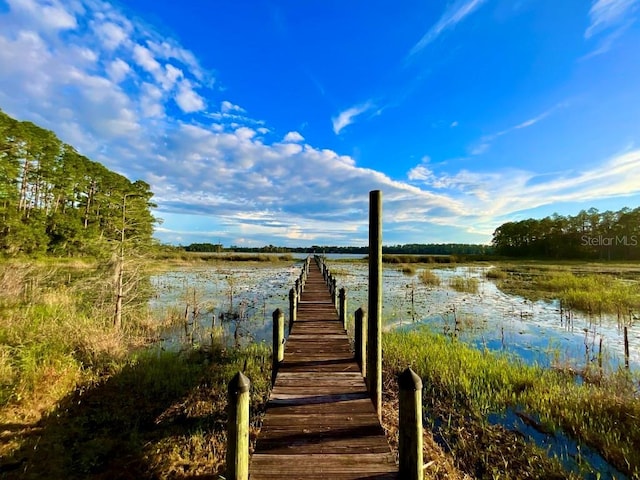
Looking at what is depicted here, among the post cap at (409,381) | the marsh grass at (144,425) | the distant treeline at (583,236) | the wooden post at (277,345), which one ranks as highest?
the distant treeline at (583,236)

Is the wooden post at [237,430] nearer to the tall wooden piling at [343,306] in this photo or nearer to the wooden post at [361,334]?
the wooden post at [361,334]

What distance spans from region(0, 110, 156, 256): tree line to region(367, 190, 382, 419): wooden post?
1105 centimetres

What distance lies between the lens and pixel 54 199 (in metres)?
33.4

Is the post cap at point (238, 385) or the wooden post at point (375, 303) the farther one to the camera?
the wooden post at point (375, 303)

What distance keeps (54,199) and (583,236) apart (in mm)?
86262

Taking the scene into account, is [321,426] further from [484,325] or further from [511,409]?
[484,325]

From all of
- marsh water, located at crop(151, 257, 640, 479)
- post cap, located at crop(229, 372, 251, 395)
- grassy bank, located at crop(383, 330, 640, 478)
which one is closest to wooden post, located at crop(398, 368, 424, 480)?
post cap, located at crop(229, 372, 251, 395)

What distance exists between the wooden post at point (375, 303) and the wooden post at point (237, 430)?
2384 millimetres

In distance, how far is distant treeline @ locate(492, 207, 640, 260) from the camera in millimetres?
52344

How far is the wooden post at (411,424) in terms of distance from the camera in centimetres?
238

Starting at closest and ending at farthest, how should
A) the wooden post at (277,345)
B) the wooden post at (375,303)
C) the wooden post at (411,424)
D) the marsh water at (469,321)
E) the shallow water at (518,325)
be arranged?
1. the wooden post at (411,424)
2. the wooden post at (375,303)
3. the wooden post at (277,345)
4. the shallow water at (518,325)
5. the marsh water at (469,321)

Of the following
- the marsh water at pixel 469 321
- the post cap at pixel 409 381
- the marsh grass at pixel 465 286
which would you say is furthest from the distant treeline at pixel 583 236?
the post cap at pixel 409 381

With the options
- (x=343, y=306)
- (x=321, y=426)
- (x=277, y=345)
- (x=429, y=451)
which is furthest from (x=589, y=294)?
(x=321, y=426)

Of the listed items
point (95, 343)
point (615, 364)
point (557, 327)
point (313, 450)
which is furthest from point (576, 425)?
point (95, 343)
